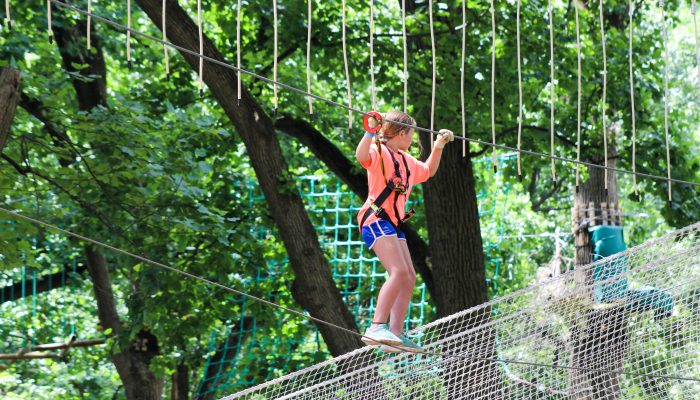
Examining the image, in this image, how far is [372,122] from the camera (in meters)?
2.97

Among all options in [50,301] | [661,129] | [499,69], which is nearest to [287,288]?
[499,69]

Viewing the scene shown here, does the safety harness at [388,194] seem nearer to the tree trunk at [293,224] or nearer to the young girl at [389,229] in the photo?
the young girl at [389,229]

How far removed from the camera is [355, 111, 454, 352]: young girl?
3.19 metres

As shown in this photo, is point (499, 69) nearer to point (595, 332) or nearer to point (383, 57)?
point (383, 57)

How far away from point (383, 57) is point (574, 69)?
100 centimetres

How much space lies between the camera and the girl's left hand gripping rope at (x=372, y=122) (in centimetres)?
295

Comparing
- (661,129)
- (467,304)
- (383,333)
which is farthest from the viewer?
(661,129)

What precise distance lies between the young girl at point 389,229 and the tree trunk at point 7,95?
3.97ft

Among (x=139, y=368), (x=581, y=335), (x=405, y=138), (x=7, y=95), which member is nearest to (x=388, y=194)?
(x=405, y=138)

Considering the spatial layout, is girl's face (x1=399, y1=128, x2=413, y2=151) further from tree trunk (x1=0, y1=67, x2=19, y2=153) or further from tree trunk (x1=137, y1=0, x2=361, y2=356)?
tree trunk (x1=137, y1=0, x2=361, y2=356)

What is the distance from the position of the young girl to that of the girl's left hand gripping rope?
154mm

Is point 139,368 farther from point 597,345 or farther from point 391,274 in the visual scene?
point 391,274

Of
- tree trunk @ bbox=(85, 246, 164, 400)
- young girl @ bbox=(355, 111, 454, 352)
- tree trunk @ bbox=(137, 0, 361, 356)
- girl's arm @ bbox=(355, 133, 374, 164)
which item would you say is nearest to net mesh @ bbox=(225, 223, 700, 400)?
tree trunk @ bbox=(137, 0, 361, 356)

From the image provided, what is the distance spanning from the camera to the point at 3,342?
773 centimetres
